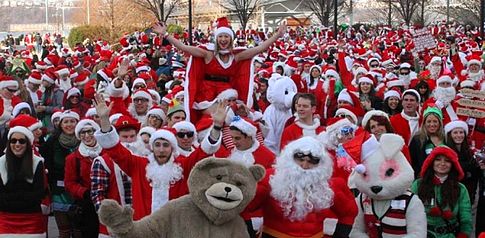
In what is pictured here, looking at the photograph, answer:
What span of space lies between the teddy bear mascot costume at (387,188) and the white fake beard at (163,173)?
4.37 ft

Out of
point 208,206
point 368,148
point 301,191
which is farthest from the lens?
point 368,148

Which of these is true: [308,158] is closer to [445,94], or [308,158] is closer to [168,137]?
[168,137]

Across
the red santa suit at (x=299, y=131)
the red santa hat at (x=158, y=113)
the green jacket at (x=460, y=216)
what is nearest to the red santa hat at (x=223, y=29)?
the red santa hat at (x=158, y=113)

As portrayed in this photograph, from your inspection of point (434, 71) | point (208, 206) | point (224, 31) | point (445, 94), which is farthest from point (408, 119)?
point (434, 71)

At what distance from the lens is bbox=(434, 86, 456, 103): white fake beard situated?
1113cm

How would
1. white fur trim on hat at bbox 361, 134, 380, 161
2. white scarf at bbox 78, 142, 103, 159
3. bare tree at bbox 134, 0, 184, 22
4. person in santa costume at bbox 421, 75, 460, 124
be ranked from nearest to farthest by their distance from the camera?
white fur trim on hat at bbox 361, 134, 380, 161
white scarf at bbox 78, 142, 103, 159
person in santa costume at bbox 421, 75, 460, 124
bare tree at bbox 134, 0, 184, 22

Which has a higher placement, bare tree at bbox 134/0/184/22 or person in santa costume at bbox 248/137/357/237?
bare tree at bbox 134/0/184/22

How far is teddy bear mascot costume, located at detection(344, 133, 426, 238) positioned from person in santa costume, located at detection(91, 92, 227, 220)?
1092 mm

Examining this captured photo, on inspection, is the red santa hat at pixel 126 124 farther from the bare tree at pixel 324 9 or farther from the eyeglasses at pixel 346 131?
the bare tree at pixel 324 9

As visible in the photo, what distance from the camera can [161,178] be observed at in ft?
20.2

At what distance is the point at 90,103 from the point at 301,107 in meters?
4.17

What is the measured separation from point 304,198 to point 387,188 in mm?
678

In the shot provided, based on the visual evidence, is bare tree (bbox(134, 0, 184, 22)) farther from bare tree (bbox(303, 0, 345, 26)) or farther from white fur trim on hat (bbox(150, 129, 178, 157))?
white fur trim on hat (bbox(150, 129, 178, 157))

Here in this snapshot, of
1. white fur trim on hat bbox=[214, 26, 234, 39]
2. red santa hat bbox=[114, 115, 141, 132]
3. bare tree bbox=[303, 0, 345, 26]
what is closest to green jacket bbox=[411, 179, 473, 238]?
red santa hat bbox=[114, 115, 141, 132]
